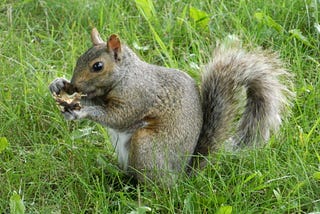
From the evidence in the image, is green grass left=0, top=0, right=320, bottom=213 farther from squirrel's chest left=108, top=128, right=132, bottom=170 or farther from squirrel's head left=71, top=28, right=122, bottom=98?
squirrel's head left=71, top=28, right=122, bottom=98

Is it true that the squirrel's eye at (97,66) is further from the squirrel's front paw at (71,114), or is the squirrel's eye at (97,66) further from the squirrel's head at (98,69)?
the squirrel's front paw at (71,114)

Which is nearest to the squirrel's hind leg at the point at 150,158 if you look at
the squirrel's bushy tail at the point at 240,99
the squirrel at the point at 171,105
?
the squirrel at the point at 171,105

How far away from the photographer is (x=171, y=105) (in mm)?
2361

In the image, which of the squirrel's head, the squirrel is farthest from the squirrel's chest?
the squirrel's head

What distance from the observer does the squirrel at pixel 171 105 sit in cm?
230

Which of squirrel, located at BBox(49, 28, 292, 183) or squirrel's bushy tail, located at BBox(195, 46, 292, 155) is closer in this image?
squirrel, located at BBox(49, 28, 292, 183)

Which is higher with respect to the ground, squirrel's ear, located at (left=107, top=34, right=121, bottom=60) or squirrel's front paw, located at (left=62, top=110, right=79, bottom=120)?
squirrel's ear, located at (left=107, top=34, right=121, bottom=60)

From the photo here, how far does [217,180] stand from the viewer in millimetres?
2328

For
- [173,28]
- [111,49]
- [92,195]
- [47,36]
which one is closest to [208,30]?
[173,28]

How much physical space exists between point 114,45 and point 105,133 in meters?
0.40

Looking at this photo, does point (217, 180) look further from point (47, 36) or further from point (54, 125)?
point (47, 36)

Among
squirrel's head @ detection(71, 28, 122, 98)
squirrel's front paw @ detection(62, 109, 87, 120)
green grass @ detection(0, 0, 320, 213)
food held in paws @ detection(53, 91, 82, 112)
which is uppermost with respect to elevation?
squirrel's head @ detection(71, 28, 122, 98)

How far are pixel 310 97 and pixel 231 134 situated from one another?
0.40m

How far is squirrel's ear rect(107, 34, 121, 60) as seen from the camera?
2.32 meters
